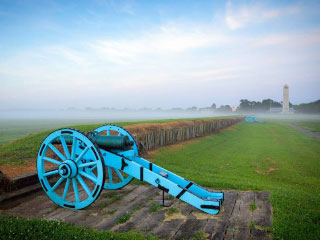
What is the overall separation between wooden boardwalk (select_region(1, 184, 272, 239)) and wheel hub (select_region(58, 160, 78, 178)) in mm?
691

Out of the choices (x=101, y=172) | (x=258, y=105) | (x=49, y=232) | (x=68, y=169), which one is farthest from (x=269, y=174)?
(x=258, y=105)

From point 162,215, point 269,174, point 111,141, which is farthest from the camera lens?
point 269,174

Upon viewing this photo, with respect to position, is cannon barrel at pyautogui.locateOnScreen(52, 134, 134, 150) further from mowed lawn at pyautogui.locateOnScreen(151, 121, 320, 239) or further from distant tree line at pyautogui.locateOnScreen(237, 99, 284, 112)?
distant tree line at pyautogui.locateOnScreen(237, 99, 284, 112)

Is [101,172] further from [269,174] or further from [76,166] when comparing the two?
[269,174]

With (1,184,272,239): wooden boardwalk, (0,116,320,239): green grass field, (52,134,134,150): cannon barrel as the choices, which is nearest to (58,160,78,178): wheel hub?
(52,134,134,150): cannon barrel

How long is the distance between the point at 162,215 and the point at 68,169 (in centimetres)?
209

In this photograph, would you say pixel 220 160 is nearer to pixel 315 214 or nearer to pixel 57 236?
pixel 315 214

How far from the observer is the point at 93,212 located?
15.8 feet

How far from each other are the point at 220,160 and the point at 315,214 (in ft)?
26.5

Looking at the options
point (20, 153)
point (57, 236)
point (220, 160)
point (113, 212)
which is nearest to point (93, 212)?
point (113, 212)

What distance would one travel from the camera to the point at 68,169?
5.02m

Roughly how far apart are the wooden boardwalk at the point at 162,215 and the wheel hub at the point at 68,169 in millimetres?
691

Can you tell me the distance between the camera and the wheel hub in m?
5.02

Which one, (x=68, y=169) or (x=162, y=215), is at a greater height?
(x=68, y=169)
